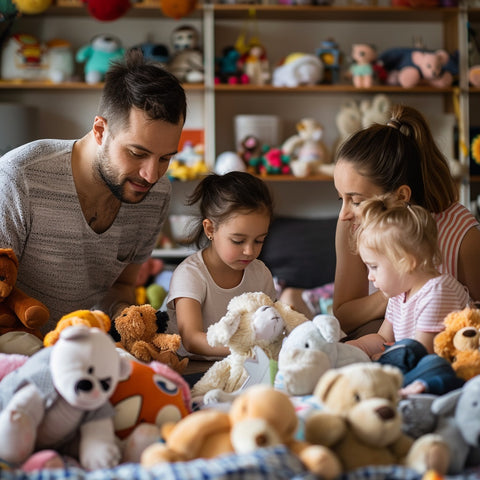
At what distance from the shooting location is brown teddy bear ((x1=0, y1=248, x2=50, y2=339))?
1.12 meters

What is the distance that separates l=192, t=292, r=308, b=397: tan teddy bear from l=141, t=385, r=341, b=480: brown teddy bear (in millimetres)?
326

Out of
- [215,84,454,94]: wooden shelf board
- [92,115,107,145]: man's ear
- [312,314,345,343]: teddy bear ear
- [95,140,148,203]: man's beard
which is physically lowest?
[312,314,345,343]: teddy bear ear

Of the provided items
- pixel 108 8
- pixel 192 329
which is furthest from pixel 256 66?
pixel 192 329

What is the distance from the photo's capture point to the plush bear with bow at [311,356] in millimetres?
809

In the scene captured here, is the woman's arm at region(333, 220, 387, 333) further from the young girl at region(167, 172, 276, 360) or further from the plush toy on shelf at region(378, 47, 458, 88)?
the plush toy on shelf at region(378, 47, 458, 88)

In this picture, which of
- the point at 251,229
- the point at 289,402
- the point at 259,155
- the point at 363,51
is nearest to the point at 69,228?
the point at 251,229

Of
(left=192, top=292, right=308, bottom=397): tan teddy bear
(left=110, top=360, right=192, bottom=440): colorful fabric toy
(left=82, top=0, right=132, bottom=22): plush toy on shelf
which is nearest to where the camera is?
(left=110, top=360, right=192, bottom=440): colorful fabric toy

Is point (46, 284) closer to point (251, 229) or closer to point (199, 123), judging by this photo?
point (251, 229)

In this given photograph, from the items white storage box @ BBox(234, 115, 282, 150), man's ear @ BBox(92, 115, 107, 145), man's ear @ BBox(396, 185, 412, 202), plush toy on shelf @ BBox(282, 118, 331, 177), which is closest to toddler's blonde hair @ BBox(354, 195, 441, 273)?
man's ear @ BBox(396, 185, 412, 202)

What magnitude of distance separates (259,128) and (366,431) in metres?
2.84

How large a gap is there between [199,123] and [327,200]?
0.85 metres

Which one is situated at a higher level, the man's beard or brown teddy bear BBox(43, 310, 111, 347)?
the man's beard

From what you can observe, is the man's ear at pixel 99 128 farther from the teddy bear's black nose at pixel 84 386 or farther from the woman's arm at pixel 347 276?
the teddy bear's black nose at pixel 84 386

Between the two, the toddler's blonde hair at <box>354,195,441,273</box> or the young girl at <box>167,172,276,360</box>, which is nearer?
the toddler's blonde hair at <box>354,195,441,273</box>
